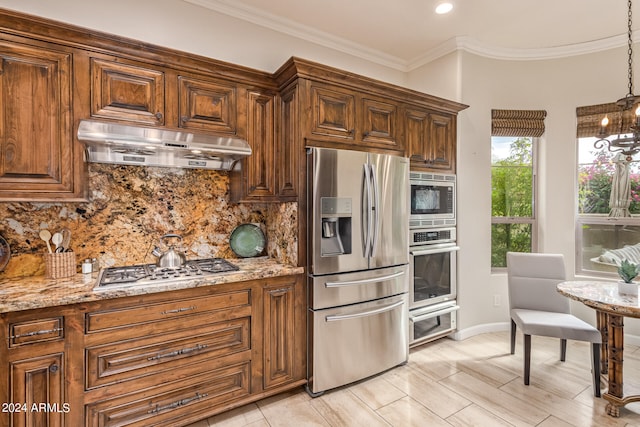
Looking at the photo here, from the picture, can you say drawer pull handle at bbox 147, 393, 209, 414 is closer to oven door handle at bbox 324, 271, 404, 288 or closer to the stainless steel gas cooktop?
the stainless steel gas cooktop

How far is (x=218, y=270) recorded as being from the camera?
2.23 metres

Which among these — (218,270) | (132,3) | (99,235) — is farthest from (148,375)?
(132,3)

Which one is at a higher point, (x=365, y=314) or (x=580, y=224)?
(x=580, y=224)

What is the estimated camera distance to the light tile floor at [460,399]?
2.10m

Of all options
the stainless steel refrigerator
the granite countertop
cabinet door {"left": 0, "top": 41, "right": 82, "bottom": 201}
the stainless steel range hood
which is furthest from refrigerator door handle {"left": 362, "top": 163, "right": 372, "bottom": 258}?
cabinet door {"left": 0, "top": 41, "right": 82, "bottom": 201}

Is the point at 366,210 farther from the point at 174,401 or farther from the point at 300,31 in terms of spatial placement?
the point at 300,31

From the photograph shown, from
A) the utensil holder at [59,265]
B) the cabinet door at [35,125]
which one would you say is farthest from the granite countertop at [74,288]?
the cabinet door at [35,125]

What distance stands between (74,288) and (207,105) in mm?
1475

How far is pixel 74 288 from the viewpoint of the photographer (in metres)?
1.81

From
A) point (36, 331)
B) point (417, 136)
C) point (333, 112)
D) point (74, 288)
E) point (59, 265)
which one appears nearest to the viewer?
point (36, 331)

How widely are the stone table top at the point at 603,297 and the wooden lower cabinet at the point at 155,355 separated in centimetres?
197

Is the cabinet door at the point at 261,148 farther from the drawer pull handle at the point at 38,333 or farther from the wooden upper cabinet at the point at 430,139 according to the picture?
the drawer pull handle at the point at 38,333

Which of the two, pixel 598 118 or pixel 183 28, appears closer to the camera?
pixel 183 28

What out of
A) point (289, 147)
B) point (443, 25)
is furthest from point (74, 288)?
point (443, 25)
